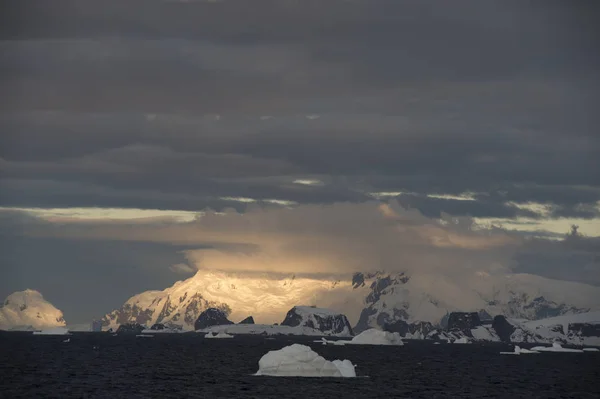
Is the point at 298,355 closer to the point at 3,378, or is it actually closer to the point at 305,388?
the point at 305,388

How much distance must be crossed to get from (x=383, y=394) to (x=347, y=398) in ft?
40.6

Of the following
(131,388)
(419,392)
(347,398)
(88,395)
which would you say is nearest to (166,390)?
(131,388)

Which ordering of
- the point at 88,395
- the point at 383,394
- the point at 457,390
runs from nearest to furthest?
1. the point at 88,395
2. the point at 383,394
3. the point at 457,390

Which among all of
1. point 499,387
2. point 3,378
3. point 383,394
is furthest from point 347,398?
point 3,378

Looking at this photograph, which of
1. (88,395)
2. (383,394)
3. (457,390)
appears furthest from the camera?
(457,390)

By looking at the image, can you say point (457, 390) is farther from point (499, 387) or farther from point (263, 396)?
point (263, 396)

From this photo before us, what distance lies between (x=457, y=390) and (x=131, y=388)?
59.9 meters

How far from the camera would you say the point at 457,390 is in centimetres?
18712

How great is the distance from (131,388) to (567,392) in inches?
3188

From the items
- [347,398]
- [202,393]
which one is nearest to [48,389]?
[202,393]

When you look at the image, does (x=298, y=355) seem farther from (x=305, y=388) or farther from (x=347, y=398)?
(x=347, y=398)

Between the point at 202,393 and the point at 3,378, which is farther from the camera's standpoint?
the point at 3,378

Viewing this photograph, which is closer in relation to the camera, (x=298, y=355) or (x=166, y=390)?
(x=166, y=390)

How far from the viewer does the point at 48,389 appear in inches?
6599
